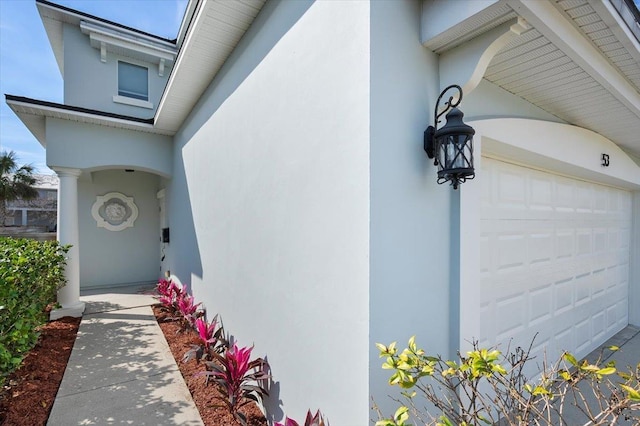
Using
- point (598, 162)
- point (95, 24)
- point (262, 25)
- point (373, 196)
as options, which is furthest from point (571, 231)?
point (95, 24)

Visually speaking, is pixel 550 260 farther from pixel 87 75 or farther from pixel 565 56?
pixel 87 75

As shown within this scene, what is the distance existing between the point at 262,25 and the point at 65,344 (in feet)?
18.1

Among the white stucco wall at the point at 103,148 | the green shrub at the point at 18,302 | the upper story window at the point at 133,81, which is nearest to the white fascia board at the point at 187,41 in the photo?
the white stucco wall at the point at 103,148

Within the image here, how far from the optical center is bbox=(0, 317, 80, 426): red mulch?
9.77 feet

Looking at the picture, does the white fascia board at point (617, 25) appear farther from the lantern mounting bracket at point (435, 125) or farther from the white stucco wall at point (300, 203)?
the white stucco wall at point (300, 203)

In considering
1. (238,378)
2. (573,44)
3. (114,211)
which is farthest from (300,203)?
(114,211)

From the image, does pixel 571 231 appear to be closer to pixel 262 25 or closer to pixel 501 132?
pixel 501 132

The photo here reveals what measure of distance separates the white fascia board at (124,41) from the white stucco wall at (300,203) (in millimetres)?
6127

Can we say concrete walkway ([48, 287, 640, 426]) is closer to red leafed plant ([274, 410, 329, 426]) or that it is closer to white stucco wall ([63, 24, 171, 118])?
red leafed plant ([274, 410, 329, 426])

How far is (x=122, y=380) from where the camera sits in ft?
12.3

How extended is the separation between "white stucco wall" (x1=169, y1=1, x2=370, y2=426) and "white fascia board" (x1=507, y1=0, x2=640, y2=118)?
3.27ft

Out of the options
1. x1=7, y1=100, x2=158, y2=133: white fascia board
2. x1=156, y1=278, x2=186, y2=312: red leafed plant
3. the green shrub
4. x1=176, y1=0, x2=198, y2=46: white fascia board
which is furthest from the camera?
x1=176, y1=0, x2=198, y2=46: white fascia board

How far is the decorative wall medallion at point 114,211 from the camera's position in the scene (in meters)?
8.89

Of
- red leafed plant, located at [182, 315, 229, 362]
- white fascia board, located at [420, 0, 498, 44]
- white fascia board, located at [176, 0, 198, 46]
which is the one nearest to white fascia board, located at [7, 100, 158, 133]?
white fascia board, located at [176, 0, 198, 46]
